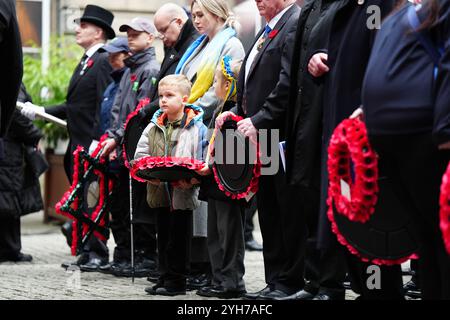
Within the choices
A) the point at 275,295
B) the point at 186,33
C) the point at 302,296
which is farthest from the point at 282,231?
→ the point at 186,33

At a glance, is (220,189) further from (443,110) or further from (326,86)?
(443,110)

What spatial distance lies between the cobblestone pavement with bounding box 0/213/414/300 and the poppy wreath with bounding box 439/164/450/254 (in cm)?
326

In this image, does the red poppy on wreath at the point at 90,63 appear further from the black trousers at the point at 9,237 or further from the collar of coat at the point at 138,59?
the black trousers at the point at 9,237

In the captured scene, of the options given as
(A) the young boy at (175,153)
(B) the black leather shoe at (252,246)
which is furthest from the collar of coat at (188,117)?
(B) the black leather shoe at (252,246)

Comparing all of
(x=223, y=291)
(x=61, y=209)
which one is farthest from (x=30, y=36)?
(x=223, y=291)

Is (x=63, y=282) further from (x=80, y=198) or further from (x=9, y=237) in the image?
(x=9, y=237)

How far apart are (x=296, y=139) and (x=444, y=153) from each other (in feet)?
6.94

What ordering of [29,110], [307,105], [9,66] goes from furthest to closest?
[29,110]
[307,105]
[9,66]

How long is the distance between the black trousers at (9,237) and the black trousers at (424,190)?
6.57m

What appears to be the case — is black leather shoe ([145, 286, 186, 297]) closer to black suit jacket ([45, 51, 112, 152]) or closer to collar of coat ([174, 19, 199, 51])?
collar of coat ([174, 19, 199, 51])

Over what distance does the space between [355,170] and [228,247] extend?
115 inches

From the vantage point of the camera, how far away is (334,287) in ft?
21.1

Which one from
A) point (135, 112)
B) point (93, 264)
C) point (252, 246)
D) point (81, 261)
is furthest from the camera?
point (252, 246)

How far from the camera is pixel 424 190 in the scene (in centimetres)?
421
